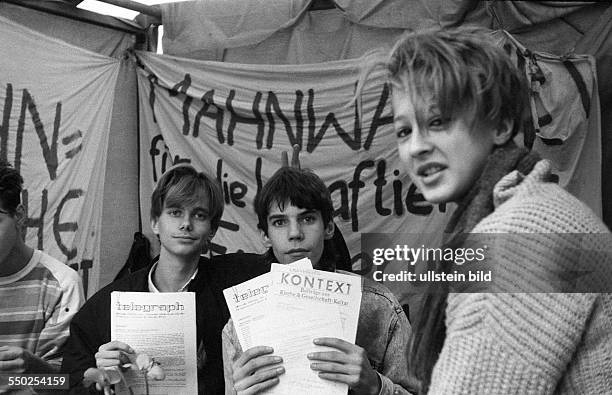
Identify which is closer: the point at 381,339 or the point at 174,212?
the point at 381,339

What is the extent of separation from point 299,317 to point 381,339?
0.68 ft

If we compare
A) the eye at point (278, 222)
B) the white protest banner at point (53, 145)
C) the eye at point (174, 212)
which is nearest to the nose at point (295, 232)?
the eye at point (278, 222)

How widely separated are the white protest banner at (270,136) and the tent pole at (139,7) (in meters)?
0.15

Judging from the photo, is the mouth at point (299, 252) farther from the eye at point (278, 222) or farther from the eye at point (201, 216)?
the eye at point (201, 216)

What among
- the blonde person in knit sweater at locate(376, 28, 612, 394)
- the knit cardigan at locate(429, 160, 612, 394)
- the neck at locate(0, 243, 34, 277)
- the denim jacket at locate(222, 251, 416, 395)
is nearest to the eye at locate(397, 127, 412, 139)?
the blonde person in knit sweater at locate(376, 28, 612, 394)

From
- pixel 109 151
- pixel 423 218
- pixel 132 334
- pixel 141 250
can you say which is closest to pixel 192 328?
pixel 132 334

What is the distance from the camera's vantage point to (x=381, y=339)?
1219 mm

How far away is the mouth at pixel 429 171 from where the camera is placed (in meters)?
0.72

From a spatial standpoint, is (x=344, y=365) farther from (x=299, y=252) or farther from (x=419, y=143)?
(x=419, y=143)

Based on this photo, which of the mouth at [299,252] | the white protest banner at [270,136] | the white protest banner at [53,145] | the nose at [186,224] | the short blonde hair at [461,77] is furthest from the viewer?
the white protest banner at [53,145]

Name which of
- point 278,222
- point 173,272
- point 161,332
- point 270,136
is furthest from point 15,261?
point 270,136

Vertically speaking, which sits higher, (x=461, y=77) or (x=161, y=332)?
(x=461, y=77)

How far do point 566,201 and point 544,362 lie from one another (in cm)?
15

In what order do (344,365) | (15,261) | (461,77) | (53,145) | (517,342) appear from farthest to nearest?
(53,145) < (15,261) < (344,365) < (461,77) < (517,342)
